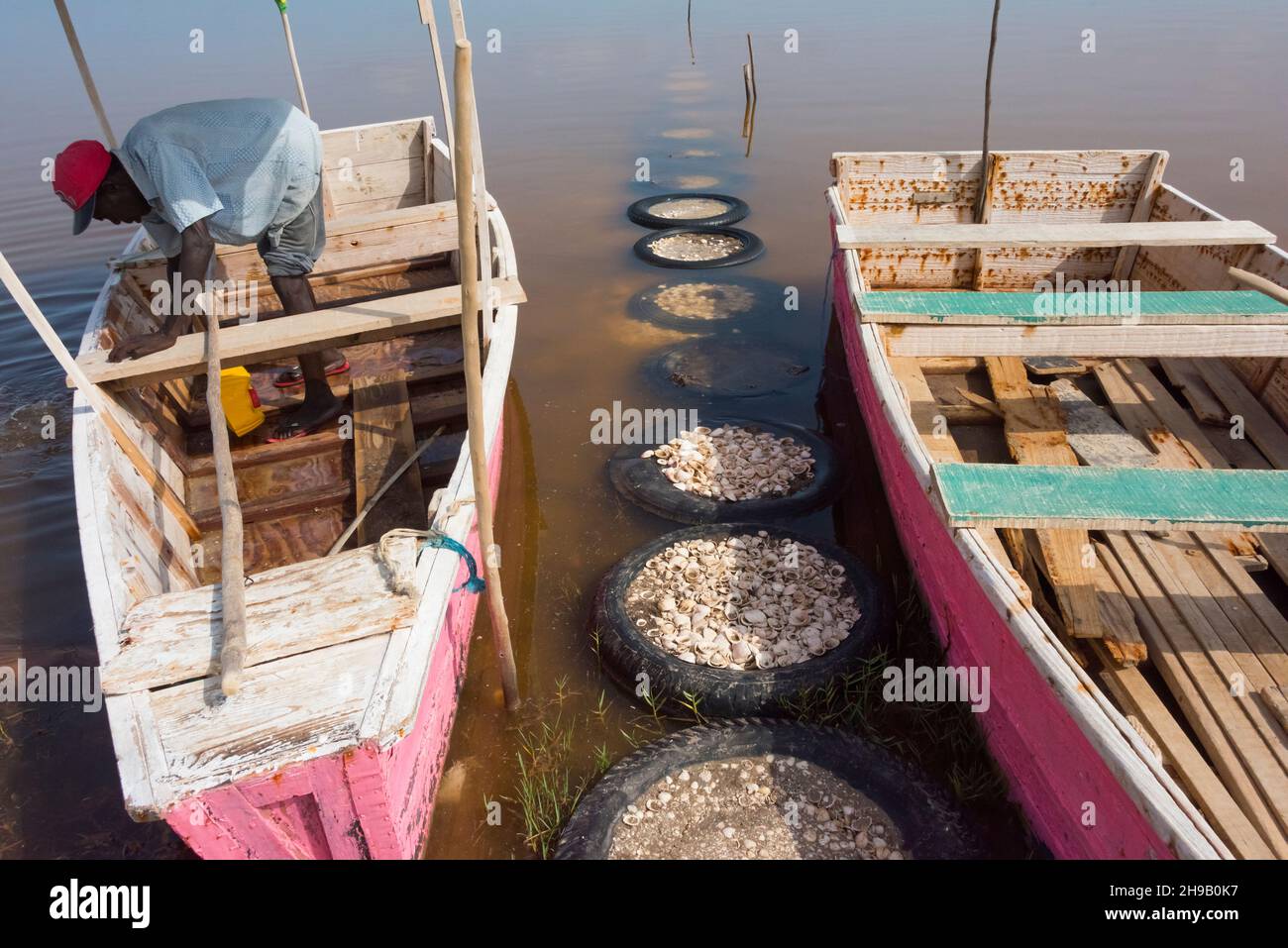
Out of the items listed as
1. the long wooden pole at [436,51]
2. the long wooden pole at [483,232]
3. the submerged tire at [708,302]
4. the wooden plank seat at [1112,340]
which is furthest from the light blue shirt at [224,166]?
the submerged tire at [708,302]

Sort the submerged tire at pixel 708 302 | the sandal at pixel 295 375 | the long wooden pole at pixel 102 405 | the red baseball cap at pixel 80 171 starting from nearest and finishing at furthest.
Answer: the long wooden pole at pixel 102 405 → the red baseball cap at pixel 80 171 → the sandal at pixel 295 375 → the submerged tire at pixel 708 302

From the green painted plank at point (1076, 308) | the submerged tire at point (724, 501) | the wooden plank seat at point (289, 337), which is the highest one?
the wooden plank seat at point (289, 337)

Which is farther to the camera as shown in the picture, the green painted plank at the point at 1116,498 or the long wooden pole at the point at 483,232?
the long wooden pole at the point at 483,232

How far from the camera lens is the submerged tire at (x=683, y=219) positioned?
1049 centimetres

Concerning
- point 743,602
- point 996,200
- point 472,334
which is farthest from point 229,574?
point 996,200

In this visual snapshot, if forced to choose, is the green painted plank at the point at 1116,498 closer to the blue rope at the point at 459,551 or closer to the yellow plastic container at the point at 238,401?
the blue rope at the point at 459,551

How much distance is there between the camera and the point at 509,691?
3990 mm

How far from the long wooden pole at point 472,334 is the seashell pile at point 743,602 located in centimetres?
94

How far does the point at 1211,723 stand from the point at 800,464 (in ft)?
10.1

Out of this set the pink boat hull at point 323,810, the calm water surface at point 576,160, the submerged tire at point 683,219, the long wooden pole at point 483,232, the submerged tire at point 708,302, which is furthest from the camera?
the submerged tire at point 683,219

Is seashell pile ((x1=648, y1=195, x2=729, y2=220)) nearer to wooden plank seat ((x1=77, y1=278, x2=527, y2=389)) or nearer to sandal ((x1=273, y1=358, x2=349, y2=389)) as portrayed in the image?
sandal ((x1=273, y1=358, x2=349, y2=389))

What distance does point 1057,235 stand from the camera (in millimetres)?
5605

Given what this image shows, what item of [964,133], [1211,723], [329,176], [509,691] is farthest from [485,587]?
[964,133]

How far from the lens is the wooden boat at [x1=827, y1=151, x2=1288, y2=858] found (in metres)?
2.62
